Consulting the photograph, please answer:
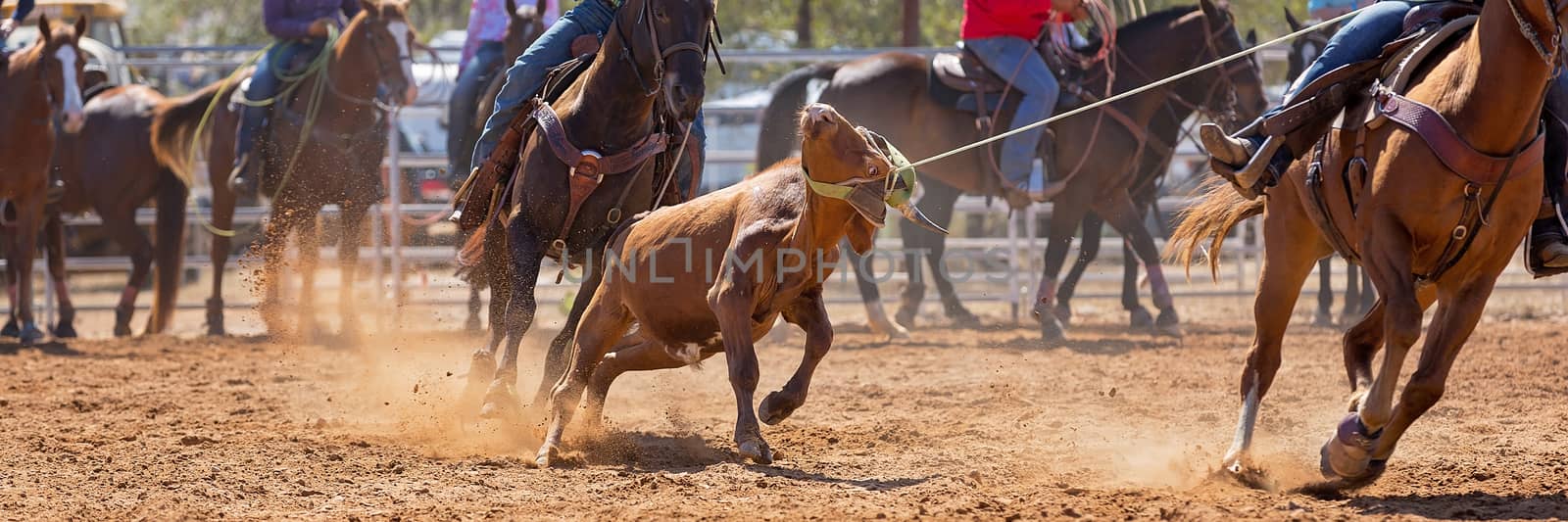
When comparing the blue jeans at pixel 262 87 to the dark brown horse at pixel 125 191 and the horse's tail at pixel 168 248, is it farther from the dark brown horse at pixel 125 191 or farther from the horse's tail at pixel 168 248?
the horse's tail at pixel 168 248

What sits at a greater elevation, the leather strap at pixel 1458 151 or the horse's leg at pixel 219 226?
the leather strap at pixel 1458 151

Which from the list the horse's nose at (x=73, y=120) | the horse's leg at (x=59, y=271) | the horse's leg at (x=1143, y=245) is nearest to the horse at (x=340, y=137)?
the horse's nose at (x=73, y=120)

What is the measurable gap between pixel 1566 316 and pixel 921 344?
505cm

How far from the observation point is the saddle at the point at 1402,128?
4.58 m

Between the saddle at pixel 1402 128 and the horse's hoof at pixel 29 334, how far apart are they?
8729mm

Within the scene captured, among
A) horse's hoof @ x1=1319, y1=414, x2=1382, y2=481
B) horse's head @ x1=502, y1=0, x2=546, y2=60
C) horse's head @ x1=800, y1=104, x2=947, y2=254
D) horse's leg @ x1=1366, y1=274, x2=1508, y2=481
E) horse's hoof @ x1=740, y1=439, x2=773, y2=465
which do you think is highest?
horse's head @ x1=502, y1=0, x2=546, y2=60

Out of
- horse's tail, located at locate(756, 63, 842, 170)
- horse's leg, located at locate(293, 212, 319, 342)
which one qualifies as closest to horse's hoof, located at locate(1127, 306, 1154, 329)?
horse's tail, located at locate(756, 63, 842, 170)

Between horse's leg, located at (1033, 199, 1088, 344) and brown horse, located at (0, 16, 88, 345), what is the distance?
6.50 meters

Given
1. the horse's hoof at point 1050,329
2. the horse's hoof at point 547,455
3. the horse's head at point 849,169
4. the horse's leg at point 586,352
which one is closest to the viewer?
the horse's head at point 849,169

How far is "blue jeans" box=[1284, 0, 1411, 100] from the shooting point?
17.3 ft

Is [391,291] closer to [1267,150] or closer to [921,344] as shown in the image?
[921,344]

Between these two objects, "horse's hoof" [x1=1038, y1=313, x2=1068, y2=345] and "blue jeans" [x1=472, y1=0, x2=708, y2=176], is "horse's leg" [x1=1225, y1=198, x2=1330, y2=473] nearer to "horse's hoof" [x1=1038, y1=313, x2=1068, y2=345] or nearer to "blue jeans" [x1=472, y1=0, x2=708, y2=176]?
"blue jeans" [x1=472, y1=0, x2=708, y2=176]

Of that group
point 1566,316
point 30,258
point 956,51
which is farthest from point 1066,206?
point 30,258

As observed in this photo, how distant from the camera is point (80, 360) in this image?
9617 millimetres
